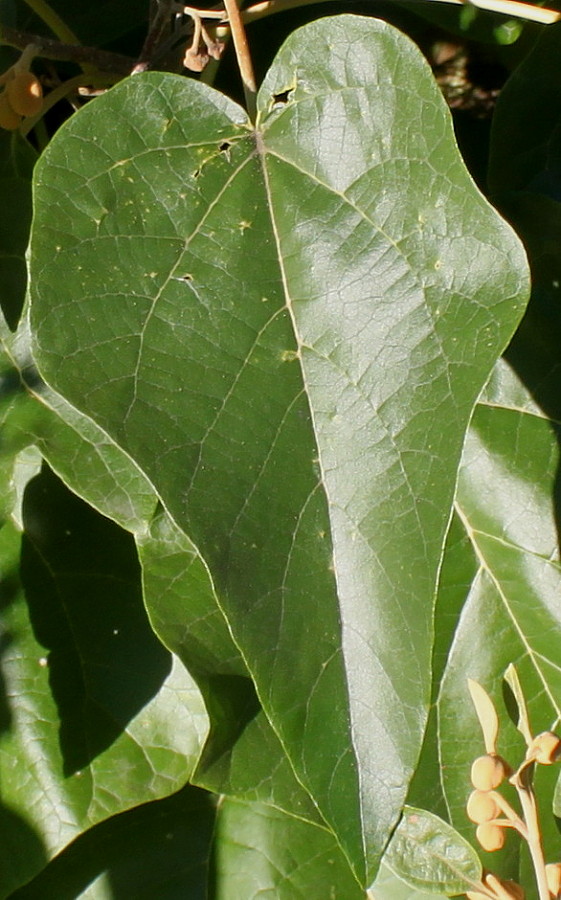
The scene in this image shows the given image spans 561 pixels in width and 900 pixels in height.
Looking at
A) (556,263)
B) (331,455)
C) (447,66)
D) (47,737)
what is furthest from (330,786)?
(447,66)

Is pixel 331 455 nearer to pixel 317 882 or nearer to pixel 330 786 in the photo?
pixel 330 786

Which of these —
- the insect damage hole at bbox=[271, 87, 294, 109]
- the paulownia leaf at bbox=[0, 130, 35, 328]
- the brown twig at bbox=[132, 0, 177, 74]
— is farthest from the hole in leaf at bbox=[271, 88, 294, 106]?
the paulownia leaf at bbox=[0, 130, 35, 328]

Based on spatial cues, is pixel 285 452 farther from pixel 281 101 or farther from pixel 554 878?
pixel 554 878

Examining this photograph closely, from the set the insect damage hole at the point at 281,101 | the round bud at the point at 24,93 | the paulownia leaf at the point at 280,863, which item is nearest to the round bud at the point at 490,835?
the paulownia leaf at the point at 280,863

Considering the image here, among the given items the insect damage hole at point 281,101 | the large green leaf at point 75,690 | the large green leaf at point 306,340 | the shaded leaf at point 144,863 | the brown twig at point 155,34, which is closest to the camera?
the large green leaf at point 306,340

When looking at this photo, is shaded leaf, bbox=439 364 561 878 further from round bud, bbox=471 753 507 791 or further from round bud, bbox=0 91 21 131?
round bud, bbox=0 91 21 131

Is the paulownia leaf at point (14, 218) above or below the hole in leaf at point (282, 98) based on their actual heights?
below

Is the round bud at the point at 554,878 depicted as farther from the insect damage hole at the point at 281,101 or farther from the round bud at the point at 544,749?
the insect damage hole at the point at 281,101

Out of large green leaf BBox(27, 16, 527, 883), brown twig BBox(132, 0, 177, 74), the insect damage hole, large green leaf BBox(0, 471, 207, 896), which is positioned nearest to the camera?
large green leaf BBox(27, 16, 527, 883)
